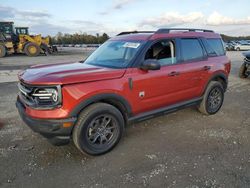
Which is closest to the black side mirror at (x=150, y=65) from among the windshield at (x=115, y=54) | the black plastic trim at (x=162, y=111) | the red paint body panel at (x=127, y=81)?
the red paint body panel at (x=127, y=81)

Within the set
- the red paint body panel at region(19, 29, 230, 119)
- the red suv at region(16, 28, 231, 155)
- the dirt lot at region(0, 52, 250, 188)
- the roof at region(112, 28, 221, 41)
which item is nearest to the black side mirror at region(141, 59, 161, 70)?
the red suv at region(16, 28, 231, 155)

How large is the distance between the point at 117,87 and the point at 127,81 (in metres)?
0.21

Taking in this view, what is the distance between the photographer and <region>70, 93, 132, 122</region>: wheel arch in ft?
10.6

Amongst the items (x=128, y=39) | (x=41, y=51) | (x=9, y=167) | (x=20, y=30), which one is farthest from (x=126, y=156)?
(x=20, y=30)

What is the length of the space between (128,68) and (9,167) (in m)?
2.25

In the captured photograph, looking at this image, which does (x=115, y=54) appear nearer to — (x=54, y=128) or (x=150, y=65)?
(x=150, y=65)

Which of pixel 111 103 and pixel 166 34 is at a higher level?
pixel 166 34

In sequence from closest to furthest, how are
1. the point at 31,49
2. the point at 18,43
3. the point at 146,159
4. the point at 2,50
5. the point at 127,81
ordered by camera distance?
the point at 146,159 → the point at 127,81 → the point at 2,50 → the point at 31,49 → the point at 18,43

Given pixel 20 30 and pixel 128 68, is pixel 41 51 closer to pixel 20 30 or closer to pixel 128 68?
pixel 20 30

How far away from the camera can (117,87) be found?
3.54 metres

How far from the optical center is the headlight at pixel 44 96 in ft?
10.2

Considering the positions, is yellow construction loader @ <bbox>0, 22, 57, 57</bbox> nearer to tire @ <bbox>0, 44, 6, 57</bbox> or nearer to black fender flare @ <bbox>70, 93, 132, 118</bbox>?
tire @ <bbox>0, 44, 6, 57</bbox>

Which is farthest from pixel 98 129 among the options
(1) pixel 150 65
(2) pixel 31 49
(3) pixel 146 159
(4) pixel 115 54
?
(2) pixel 31 49

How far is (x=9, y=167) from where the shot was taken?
3.26 m
